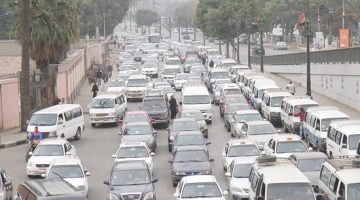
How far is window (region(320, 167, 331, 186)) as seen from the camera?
2241 cm

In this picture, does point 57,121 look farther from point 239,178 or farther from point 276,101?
point 239,178

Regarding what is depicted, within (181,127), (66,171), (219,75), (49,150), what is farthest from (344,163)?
(219,75)

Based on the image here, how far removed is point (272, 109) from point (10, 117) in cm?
1500

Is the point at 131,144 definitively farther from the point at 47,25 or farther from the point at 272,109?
the point at 47,25

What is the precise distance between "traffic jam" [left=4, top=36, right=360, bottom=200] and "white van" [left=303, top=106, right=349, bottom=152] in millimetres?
45

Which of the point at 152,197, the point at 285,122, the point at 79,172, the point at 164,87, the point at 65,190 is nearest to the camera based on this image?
the point at 65,190

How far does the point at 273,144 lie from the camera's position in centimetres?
3031

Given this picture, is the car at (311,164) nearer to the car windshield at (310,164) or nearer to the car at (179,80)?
the car windshield at (310,164)

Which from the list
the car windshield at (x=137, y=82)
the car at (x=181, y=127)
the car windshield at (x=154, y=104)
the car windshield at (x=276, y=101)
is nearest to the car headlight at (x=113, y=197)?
the car at (x=181, y=127)

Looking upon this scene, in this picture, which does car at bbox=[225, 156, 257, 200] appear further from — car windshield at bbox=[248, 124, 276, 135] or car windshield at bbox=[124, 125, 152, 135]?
car windshield at bbox=[124, 125, 152, 135]

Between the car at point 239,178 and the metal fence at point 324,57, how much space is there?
22.8 meters

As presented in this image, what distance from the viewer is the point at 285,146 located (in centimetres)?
2983

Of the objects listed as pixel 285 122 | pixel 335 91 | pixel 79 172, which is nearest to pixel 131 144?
pixel 79 172

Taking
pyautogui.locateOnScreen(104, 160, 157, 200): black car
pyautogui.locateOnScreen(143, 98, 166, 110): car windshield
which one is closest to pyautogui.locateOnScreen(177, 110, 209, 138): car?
pyautogui.locateOnScreen(143, 98, 166, 110): car windshield
